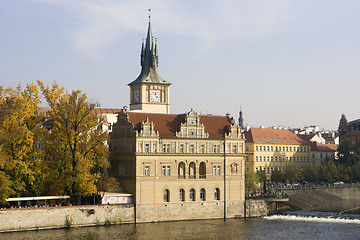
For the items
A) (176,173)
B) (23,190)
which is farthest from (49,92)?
(176,173)

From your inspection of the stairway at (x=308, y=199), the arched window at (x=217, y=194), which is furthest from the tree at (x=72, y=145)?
the stairway at (x=308, y=199)

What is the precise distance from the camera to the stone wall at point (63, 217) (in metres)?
74.7

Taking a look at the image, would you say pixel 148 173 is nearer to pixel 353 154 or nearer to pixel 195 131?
pixel 195 131

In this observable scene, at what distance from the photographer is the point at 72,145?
82312 millimetres

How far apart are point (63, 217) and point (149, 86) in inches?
1738

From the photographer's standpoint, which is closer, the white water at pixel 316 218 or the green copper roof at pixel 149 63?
the white water at pixel 316 218

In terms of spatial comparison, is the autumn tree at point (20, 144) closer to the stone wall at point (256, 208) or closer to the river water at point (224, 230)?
the river water at point (224, 230)

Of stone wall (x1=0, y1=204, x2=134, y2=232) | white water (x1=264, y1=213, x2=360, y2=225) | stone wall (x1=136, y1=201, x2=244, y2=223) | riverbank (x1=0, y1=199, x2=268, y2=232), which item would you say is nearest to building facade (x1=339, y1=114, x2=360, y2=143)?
white water (x1=264, y1=213, x2=360, y2=225)

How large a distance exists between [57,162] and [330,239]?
33.7 m

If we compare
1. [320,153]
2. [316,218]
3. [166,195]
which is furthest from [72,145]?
[320,153]

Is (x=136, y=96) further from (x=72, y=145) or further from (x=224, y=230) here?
(x=224, y=230)

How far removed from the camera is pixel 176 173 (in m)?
88.5

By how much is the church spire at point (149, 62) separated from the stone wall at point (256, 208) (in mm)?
33482

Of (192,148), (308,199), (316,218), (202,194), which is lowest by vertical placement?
(316,218)
